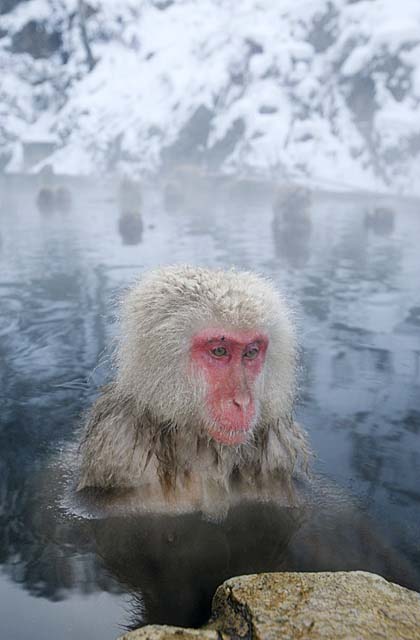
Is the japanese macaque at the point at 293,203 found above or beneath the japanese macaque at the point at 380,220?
above

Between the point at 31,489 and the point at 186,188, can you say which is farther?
the point at 186,188

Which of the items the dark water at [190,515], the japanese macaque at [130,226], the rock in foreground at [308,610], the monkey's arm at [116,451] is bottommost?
the dark water at [190,515]

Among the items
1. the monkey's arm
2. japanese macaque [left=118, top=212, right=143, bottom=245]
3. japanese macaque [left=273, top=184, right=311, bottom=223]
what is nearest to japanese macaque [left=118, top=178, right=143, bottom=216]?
japanese macaque [left=118, top=212, right=143, bottom=245]

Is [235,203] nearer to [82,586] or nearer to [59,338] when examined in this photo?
[59,338]

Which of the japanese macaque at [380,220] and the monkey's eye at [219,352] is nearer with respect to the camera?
the monkey's eye at [219,352]

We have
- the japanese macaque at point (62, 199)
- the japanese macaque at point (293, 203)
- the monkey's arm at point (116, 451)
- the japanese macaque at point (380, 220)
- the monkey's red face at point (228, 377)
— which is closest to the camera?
the monkey's red face at point (228, 377)

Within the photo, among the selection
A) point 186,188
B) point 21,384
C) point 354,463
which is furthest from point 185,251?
point 186,188

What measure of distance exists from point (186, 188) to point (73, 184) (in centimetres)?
383

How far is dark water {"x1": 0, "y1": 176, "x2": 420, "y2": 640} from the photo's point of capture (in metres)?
2.63

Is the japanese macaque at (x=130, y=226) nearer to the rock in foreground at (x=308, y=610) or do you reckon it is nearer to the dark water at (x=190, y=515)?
the dark water at (x=190, y=515)

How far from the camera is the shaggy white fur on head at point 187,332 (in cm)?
262

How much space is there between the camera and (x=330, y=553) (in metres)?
2.87

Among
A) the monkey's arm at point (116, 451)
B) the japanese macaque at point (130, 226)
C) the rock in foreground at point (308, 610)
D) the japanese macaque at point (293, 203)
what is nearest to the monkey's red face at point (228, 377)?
the monkey's arm at point (116, 451)

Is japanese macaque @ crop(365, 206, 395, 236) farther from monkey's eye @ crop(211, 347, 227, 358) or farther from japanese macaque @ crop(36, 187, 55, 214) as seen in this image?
monkey's eye @ crop(211, 347, 227, 358)
